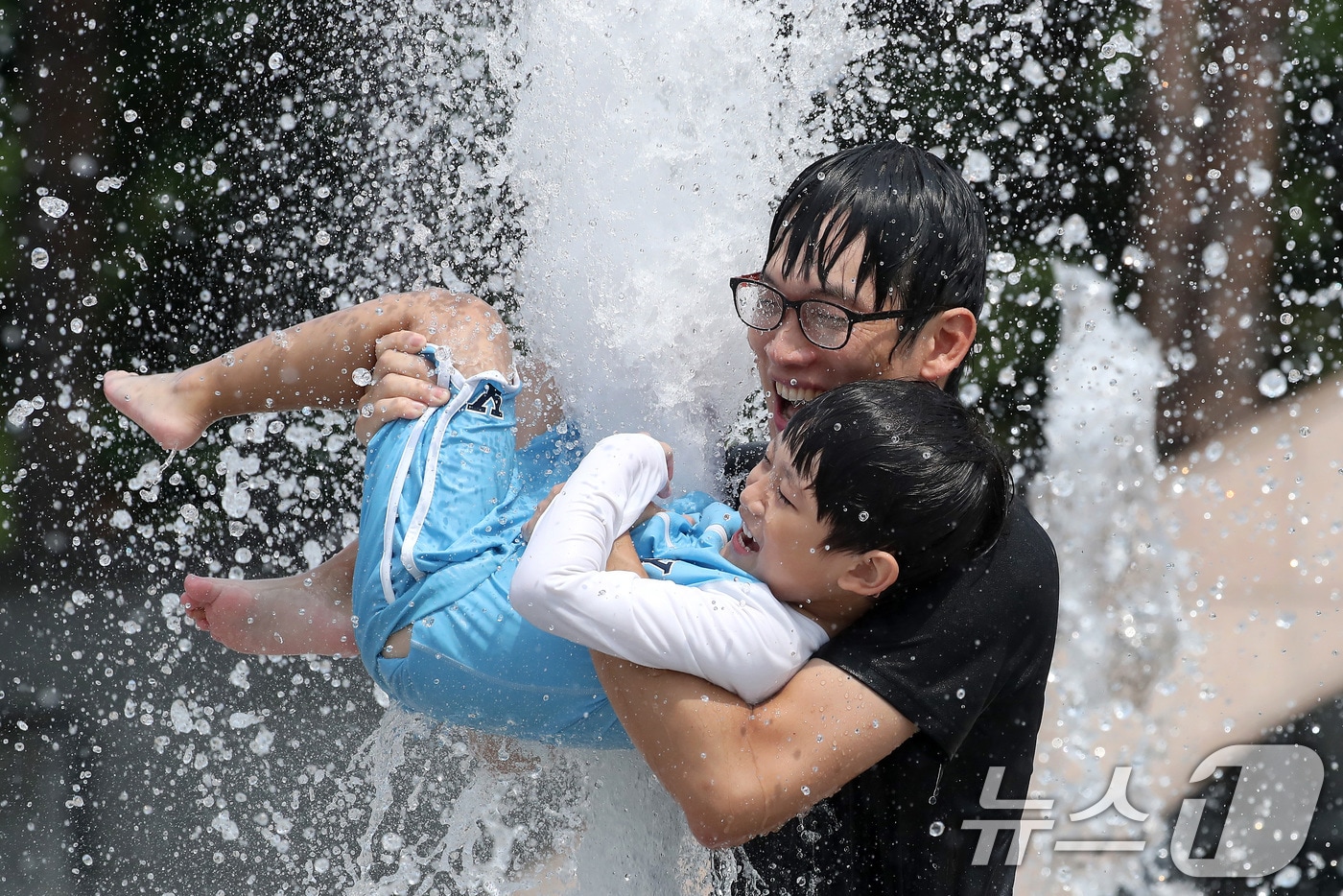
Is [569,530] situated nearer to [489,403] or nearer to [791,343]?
[791,343]

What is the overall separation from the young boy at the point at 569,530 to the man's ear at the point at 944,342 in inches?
9.6

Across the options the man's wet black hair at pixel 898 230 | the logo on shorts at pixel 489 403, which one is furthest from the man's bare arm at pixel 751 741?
the logo on shorts at pixel 489 403

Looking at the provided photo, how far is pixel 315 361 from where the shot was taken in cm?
258

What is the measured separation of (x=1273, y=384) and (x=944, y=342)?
493cm

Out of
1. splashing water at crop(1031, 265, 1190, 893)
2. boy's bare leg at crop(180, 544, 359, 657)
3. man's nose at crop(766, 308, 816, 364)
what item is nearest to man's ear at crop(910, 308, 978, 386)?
man's nose at crop(766, 308, 816, 364)

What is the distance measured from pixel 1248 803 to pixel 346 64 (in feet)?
14.6

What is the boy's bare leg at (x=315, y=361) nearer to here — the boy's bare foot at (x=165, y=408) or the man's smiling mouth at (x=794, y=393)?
the boy's bare foot at (x=165, y=408)

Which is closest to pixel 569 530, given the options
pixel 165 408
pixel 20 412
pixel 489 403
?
pixel 489 403

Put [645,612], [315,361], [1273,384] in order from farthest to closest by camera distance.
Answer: [1273,384] < [315,361] < [645,612]

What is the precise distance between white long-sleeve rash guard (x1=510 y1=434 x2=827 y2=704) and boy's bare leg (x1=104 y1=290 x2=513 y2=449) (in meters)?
0.71

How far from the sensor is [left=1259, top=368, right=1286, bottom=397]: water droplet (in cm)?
623

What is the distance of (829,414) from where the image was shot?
1911mm

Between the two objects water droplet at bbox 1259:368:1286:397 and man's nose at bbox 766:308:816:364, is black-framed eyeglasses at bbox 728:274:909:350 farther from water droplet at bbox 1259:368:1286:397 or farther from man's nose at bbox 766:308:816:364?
water droplet at bbox 1259:368:1286:397

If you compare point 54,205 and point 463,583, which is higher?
point 54,205
